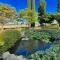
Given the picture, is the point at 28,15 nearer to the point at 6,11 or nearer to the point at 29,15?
the point at 29,15

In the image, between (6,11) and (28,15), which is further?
(28,15)

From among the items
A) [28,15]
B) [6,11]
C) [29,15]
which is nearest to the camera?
[6,11]

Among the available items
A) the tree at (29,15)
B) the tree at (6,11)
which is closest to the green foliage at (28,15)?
the tree at (29,15)

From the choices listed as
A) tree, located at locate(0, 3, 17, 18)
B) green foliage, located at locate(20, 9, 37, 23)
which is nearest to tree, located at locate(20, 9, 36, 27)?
green foliage, located at locate(20, 9, 37, 23)

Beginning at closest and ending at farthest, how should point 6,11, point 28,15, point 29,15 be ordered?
1. point 6,11
2. point 28,15
3. point 29,15

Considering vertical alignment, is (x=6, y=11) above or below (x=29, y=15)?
above

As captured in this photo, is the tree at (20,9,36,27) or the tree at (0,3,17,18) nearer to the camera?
the tree at (0,3,17,18)

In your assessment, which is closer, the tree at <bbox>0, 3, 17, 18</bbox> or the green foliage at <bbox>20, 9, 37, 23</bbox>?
the tree at <bbox>0, 3, 17, 18</bbox>

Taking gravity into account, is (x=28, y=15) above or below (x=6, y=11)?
below

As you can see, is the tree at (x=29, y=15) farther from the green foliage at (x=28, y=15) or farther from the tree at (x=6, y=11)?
the tree at (x=6, y=11)

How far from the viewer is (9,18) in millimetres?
39875

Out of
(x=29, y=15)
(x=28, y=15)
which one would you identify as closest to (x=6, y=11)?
(x=28, y=15)

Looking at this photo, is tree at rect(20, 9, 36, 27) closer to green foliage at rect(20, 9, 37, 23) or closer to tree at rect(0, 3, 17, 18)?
green foliage at rect(20, 9, 37, 23)

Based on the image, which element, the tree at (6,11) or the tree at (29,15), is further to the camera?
the tree at (29,15)
